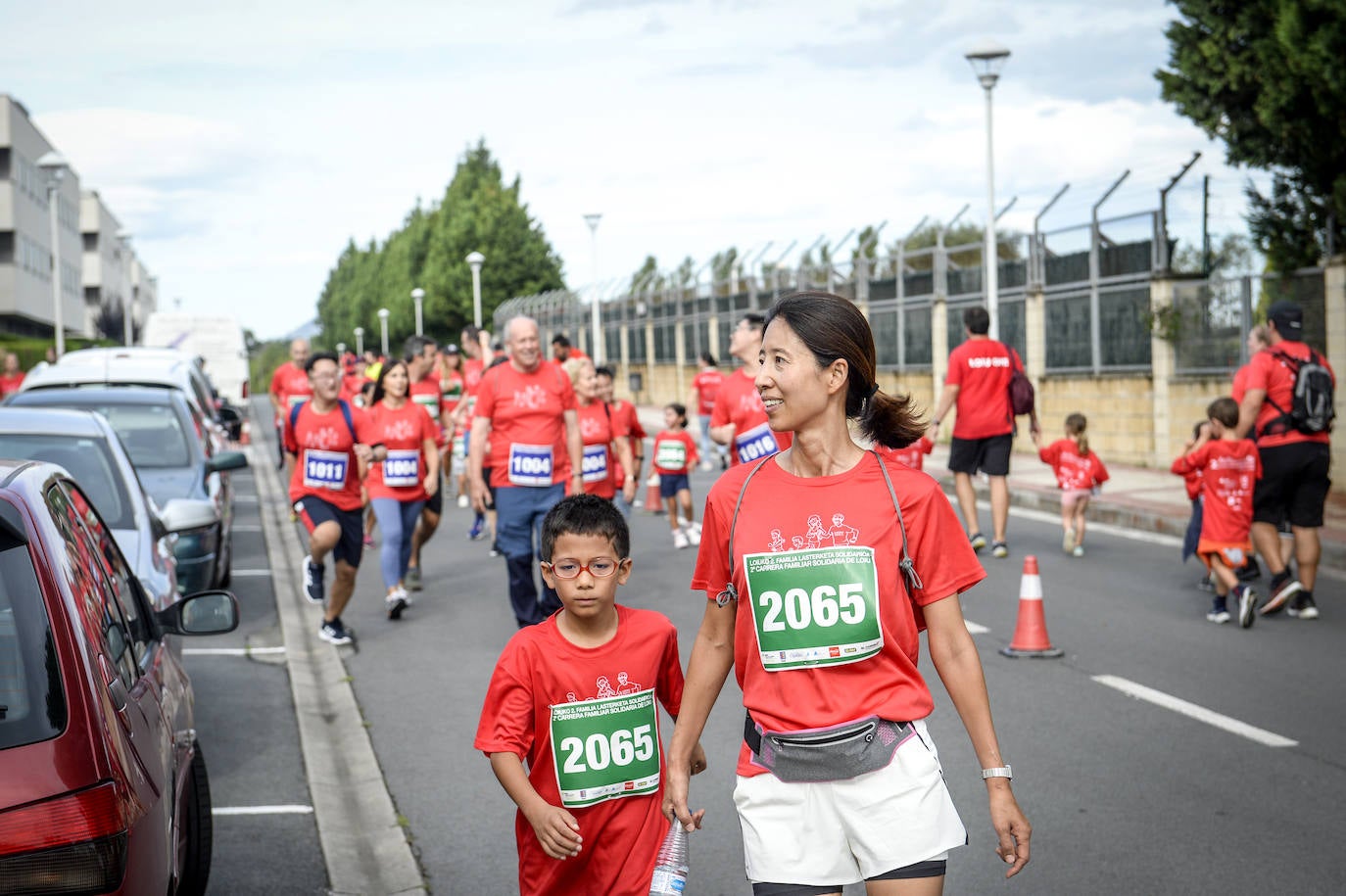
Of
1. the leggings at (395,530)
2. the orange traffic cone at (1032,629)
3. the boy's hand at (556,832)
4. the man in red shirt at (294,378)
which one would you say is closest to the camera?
the boy's hand at (556,832)

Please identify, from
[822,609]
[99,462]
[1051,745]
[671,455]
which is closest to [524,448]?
[99,462]

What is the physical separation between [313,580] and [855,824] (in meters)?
8.08

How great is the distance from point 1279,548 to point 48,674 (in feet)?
28.6

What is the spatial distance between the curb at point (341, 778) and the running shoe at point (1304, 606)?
5.86m

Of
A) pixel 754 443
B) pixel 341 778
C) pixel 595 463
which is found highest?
pixel 754 443

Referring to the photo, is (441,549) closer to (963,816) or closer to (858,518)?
(963,816)

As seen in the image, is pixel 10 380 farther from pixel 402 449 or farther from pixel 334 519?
pixel 334 519

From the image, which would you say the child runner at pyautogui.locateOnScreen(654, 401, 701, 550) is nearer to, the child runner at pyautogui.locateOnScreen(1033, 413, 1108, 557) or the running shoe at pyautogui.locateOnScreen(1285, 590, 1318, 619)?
the child runner at pyautogui.locateOnScreen(1033, 413, 1108, 557)

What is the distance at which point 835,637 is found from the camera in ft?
10.6

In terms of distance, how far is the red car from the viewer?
9.33 ft

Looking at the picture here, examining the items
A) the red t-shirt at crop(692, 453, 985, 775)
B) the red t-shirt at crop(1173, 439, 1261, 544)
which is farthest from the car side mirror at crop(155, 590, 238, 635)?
the red t-shirt at crop(1173, 439, 1261, 544)

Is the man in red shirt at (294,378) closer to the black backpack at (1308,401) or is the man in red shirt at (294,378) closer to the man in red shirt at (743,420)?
the man in red shirt at (743,420)

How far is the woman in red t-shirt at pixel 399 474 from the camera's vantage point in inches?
427

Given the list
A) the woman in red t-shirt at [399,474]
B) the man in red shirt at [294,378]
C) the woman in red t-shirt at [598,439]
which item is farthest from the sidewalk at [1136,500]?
the man in red shirt at [294,378]
